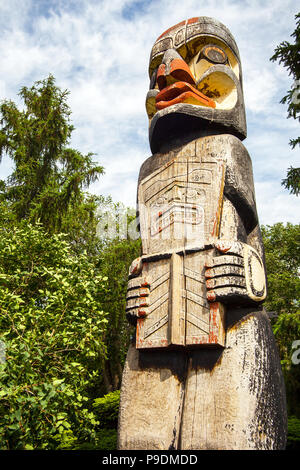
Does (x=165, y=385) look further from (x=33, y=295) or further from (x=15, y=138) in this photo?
(x=15, y=138)

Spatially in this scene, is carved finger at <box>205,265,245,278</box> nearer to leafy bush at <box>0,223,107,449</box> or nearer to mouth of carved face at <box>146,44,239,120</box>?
leafy bush at <box>0,223,107,449</box>

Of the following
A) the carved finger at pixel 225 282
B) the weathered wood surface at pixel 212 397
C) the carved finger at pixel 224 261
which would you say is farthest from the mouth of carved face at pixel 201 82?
the weathered wood surface at pixel 212 397

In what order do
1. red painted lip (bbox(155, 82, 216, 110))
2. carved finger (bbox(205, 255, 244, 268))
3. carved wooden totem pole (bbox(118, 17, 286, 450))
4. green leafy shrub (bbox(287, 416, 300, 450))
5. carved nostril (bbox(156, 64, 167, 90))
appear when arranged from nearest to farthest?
carved wooden totem pole (bbox(118, 17, 286, 450)) → carved finger (bbox(205, 255, 244, 268)) → red painted lip (bbox(155, 82, 216, 110)) → carved nostril (bbox(156, 64, 167, 90)) → green leafy shrub (bbox(287, 416, 300, 450))

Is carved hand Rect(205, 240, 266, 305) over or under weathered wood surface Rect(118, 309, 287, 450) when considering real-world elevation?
over

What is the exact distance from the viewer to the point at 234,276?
342cm

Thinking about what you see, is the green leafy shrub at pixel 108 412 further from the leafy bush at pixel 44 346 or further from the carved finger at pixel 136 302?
the carved finger at pixel 136 302

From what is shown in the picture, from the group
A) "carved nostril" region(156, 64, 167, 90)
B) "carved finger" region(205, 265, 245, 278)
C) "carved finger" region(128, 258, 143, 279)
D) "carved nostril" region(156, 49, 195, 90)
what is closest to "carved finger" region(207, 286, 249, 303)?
"carved finger" region(205, 265, 245, 278)

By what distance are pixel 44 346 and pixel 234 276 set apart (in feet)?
8.46

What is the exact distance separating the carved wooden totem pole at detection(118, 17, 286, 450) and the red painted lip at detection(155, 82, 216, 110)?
0.04ft

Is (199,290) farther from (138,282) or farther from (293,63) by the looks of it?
(293,63)

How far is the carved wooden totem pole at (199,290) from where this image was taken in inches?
124

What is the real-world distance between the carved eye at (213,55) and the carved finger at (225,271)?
8.63 feet

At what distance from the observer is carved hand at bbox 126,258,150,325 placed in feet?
12.3

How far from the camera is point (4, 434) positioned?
3428mm
